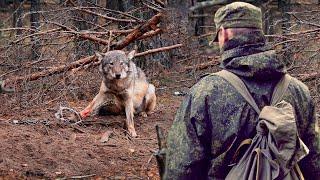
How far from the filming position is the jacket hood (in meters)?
3.64

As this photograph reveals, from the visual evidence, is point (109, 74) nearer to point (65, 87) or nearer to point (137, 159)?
point (65, 87)

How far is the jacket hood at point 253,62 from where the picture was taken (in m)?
3.64

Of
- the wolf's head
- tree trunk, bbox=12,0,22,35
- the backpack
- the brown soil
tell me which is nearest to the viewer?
the backpack

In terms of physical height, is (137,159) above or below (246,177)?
below

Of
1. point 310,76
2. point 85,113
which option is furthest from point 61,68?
point 310,76

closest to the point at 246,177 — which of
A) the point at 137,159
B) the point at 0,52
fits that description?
the point at 137,159

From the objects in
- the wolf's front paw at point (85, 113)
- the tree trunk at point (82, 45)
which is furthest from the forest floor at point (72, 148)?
the tree trunk at point (82, 45)

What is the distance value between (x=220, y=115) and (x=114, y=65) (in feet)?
23.4

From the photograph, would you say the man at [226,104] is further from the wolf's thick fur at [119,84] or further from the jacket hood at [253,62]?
the wolf's thick fur at [119,84]

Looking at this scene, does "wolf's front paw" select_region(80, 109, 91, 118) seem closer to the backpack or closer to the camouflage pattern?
the camouflage pattern

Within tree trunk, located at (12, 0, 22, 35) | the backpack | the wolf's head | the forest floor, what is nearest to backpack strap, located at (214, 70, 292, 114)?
the backpack

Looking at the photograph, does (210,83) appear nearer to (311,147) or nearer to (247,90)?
(247,90)

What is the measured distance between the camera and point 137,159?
871 centimetres

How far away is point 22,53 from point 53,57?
27.2 inches
